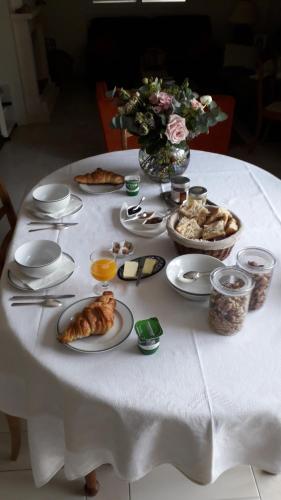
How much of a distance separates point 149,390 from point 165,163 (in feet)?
3.22

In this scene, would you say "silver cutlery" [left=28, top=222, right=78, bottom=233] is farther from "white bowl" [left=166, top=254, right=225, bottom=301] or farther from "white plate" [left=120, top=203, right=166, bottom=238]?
"white bowl" [left=166, top=254, right=225, bottom=301]

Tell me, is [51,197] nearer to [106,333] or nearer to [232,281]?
[106,333]

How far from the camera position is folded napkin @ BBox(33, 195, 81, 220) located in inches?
58.8

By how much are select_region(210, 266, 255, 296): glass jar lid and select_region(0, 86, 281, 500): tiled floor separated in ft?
2.60

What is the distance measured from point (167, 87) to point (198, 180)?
1.24 feet

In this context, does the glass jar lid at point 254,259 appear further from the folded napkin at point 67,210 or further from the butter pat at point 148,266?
the folded napkin at point 67,210

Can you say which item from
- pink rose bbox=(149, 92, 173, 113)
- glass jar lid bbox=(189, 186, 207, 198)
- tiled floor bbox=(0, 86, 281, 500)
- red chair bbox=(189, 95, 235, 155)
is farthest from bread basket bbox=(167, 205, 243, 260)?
red chair bbox=(189, 95, 235, 155)

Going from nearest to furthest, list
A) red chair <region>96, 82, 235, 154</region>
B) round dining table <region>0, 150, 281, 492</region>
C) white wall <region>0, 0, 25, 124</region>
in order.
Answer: round dining table <region>0, 150, 281, 492</region>, red chair <region>96, 82, 235, 154</region>, white wall <region>0, 0, 25, 124</region>

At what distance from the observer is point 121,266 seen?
1233 mm

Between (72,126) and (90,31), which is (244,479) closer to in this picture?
(72,126)

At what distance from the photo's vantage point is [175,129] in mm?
1449

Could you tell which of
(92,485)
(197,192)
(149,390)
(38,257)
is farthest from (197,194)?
(92,485)

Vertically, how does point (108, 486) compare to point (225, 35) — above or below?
below

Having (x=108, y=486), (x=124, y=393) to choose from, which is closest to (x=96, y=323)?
(x=124, y=393)
